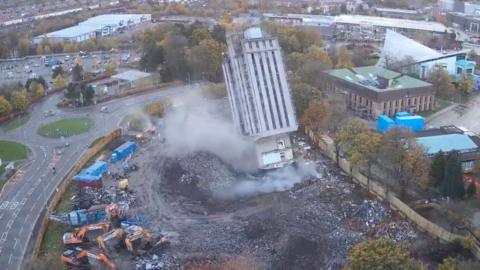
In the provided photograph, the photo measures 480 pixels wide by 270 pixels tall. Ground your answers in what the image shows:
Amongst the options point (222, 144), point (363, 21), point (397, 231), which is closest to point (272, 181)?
point (222, 144)

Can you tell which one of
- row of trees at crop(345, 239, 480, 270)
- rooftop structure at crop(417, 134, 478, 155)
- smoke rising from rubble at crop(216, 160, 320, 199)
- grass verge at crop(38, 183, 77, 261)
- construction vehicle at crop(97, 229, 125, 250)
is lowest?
smoke rising from rubble at crop(216, 160, 320, 199)

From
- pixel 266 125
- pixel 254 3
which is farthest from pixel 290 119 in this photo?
pixel 254 3

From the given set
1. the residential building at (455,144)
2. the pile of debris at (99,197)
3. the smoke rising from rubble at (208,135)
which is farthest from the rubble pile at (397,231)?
the pile of debris at (99,197)

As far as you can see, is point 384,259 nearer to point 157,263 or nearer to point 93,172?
point 157,263

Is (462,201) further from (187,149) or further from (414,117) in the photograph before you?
(187,149)

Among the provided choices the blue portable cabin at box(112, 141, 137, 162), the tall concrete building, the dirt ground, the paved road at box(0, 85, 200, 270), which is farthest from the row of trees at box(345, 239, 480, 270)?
the blue portable cabin at box(112, 141, 137, 162)

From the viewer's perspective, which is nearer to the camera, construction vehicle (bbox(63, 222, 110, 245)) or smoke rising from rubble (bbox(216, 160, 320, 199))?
construction vehicle (bbox(63, 222, 110, 245))

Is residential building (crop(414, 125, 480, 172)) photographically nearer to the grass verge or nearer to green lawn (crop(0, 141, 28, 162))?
the grass verge
